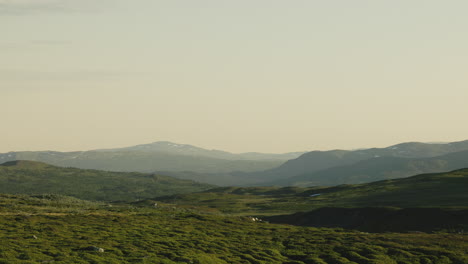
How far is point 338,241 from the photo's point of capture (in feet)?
256

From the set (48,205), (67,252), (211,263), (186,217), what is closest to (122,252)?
(67,252)

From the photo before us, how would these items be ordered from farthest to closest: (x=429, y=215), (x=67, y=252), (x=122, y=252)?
(x=429, y=215) < (x=122, y=252) < (x=67, y=252)

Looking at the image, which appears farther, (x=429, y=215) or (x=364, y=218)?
(x=364, y=218)

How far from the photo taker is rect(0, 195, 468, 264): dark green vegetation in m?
56.4

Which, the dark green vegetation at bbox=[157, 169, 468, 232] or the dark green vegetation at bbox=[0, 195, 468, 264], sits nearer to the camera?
the dark green vegetation at bbox=[0, 195, 468, 264]

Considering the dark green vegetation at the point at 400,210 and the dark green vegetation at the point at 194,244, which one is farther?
the dark green vegetation at the point at 400,210

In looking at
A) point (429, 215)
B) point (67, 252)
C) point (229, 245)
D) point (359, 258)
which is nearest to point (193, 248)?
point (229, 245)

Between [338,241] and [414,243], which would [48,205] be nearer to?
[338,241]

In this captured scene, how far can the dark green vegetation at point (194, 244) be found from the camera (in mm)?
56375

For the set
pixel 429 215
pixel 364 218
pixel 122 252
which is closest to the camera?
pixel 122 252

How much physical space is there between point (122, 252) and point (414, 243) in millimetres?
40989

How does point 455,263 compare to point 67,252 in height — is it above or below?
below

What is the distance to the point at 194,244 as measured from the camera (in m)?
69.5

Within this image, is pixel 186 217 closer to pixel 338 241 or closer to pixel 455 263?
pixel 338 241
